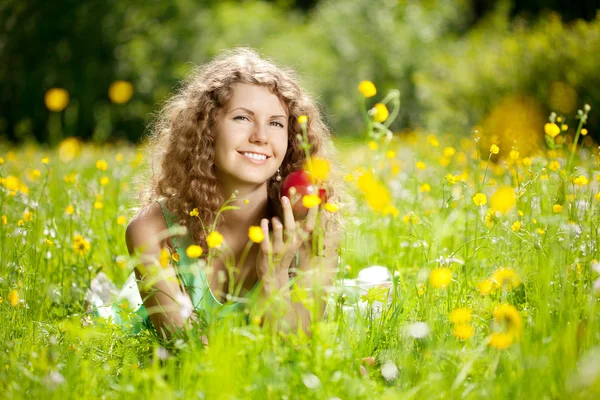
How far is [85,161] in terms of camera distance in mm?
6227

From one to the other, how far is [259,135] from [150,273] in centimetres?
62

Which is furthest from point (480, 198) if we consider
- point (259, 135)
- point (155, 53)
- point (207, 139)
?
point (155, 53)

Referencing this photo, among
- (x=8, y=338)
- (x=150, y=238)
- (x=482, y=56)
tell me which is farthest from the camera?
(x=482, y=56)

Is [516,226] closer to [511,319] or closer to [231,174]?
[511,319]

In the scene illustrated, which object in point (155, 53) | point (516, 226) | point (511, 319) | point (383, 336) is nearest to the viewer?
point (511, 319)

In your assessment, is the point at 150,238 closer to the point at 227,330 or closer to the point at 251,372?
the point at 227,330

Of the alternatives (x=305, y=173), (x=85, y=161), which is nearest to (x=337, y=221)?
(x=305, y=173)

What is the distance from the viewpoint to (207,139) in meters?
2.29

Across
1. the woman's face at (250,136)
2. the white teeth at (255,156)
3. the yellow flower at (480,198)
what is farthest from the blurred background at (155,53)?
the yellow flower at (480,198)

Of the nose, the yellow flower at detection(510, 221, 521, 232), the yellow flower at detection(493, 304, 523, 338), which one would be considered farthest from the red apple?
the yellow flower at detection(493, 304, 523, 338)

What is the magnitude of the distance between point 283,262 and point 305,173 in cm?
34

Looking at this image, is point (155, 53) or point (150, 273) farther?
point (155, 53)

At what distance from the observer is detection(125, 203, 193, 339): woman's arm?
187cm

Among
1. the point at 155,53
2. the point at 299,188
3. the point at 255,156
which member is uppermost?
the point at 155,53
